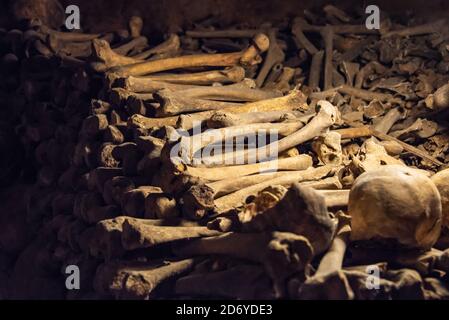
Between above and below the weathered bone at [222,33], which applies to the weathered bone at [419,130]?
below

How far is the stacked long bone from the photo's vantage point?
10.2ft

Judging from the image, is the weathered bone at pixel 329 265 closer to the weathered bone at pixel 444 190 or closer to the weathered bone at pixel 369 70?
the weathered bone at pixel 444 190

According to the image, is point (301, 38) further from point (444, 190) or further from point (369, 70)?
point (444, 190)

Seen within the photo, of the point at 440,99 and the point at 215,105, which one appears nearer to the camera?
the point at 215,105

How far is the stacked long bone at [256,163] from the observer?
311 cm

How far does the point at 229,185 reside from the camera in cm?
382

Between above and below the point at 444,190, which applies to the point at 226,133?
above

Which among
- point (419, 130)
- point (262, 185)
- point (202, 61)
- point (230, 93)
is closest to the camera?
point (262, 185)

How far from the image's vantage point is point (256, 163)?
411 cm

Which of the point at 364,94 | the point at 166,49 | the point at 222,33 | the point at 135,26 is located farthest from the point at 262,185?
the point at 135,26

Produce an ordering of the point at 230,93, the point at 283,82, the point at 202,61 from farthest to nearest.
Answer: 1. the point at 283,82
2. the point at 202,61
3. the point at 230,93

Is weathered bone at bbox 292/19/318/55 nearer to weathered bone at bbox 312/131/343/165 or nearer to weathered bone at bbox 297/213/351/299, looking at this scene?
weathered bone at bbox 312/131/343/165

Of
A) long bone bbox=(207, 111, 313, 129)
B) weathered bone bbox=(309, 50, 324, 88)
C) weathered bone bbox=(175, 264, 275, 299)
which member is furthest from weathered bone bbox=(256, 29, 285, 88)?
weathered bone bbox=(175, 264, 275, 299)

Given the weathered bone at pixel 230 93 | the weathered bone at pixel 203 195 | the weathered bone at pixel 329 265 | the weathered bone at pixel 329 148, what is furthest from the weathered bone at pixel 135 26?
the weathered bone at pixel 329 265
